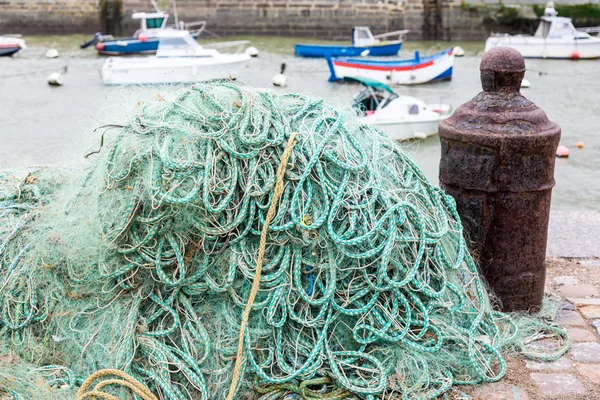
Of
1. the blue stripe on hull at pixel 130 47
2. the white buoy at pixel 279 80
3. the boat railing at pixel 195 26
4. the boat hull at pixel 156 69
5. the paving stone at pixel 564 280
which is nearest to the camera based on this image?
the paving stone at pixel 564 280

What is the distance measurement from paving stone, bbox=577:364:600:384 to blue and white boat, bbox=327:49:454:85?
835 inches

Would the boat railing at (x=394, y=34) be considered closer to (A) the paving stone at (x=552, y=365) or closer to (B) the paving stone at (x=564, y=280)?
(B) the paving stone at (x=564, y=280)

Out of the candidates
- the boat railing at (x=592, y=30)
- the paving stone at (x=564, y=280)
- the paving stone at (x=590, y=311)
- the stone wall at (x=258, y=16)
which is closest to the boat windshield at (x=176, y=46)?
the stone wall at (x=258, y=16)

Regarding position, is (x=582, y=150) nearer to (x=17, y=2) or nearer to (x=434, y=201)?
(x=434, y=201)

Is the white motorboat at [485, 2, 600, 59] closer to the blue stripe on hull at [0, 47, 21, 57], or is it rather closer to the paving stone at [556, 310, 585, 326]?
the blue stripe on hull at [0, 47, 21, 57]

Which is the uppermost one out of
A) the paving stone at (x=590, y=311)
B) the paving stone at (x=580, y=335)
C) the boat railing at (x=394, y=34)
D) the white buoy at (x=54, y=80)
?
the paving stone at (x=580, y=335)

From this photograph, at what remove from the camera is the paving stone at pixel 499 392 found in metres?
3.35

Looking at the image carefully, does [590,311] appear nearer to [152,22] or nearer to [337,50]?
[337,50]

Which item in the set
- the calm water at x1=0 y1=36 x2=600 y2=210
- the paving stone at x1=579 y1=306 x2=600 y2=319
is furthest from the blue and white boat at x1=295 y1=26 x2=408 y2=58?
the paving stone at x1=579 y1=306 x2=600 y2=319

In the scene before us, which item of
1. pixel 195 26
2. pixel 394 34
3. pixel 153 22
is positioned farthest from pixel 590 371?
pixel 195 26

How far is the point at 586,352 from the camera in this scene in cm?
376

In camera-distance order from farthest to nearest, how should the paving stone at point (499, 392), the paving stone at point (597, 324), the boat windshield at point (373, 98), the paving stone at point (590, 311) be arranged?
1. the boat windshield at point (373, 98)
2. the paving stone at point (590, 311)
3. the paving stone at point (597, 324)
4. the paving stone at point (499, 392)

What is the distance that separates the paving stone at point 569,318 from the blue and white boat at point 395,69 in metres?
20.5

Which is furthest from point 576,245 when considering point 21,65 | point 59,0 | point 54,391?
point 59,0
